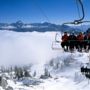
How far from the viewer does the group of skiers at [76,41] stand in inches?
1389

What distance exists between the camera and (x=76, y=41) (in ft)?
119

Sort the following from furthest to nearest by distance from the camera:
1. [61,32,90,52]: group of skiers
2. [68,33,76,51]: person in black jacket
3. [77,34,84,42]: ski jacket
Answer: [68,33,76,51]: person in black jacket
[61,32,90,52]: group of skiers
[77,34,84,42]: ski jacket

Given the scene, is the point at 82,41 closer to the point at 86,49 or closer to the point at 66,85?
the point at 86,49

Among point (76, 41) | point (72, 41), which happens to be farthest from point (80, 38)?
point (72, 41)

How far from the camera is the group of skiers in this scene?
3528 centimetres

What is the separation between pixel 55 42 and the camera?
3566 centimetres

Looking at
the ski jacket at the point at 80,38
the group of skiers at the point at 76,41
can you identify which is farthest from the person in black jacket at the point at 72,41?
the ski jacket at the point at 80,38

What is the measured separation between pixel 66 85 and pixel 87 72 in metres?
143

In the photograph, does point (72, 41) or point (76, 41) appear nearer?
point (76, 41)

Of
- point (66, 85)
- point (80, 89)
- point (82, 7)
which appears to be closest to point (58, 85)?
point (66, 85)

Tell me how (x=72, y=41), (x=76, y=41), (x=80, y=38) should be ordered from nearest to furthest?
(x=80, y=38), (x=76, y=41), (x=72, y=41)

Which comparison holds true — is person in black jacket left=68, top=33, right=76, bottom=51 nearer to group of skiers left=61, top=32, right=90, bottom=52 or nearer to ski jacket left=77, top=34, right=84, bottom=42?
group of skiers left=61, top=32, right=90, bottom=52

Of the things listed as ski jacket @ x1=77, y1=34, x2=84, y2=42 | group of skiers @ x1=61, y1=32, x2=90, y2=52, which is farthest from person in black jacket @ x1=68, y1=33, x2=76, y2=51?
ski jacket @ x1=77, y1=34, x2=84, y2=42

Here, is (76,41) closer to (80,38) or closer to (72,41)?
(72,41)
